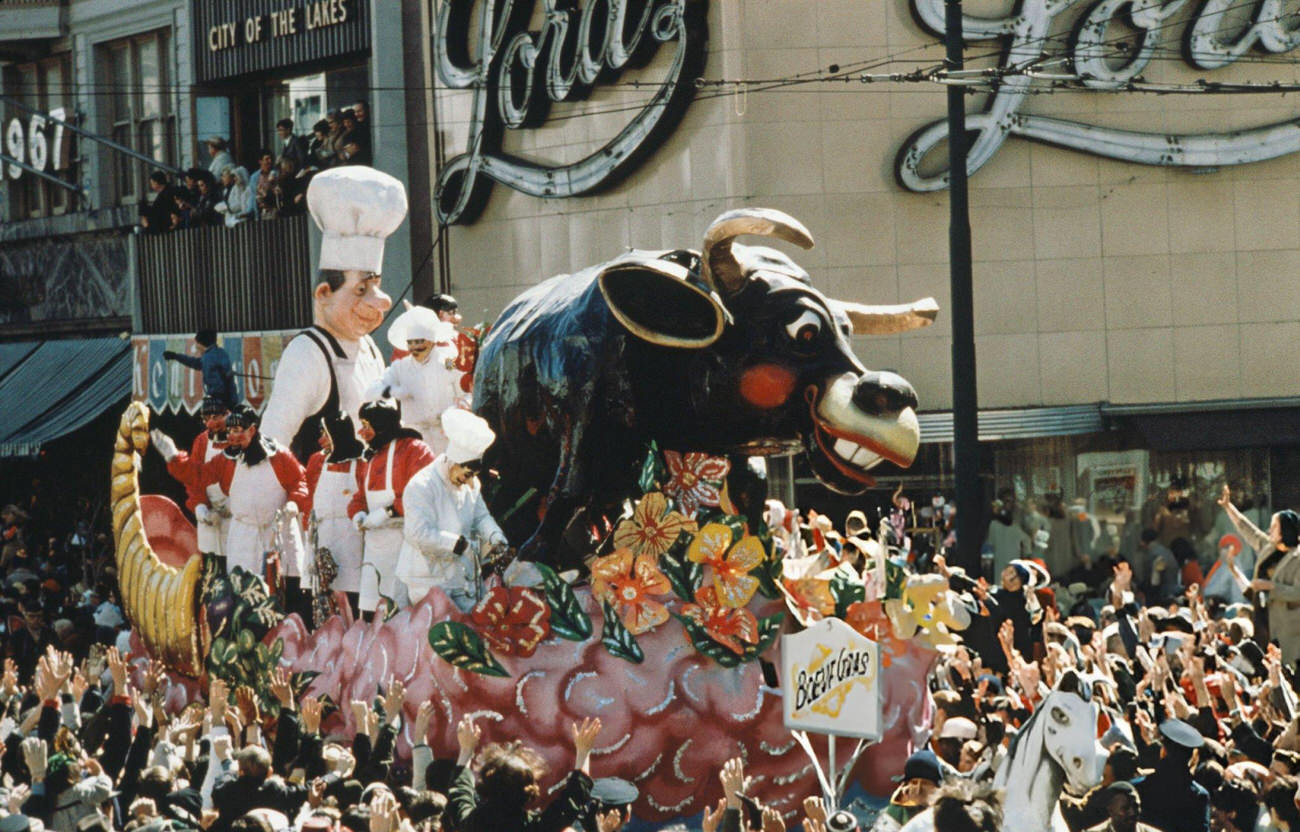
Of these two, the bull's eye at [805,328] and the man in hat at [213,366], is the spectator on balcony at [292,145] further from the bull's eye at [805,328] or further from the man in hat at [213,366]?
the bull's eye at [805,328]

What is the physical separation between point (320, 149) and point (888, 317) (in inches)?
526

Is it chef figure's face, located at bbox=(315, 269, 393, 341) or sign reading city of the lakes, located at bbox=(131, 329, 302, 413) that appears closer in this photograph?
chef figure's face, located at bbox=(315, 269, 393, 341)

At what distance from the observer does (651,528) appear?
9.03m

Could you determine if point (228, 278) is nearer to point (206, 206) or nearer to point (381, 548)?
point (206, 206)

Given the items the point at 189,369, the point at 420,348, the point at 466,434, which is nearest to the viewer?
the point at 466,434

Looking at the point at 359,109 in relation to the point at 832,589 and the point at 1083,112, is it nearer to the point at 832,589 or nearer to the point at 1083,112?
the point at 1083,112

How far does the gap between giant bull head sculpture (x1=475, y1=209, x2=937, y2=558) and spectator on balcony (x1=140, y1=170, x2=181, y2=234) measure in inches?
595

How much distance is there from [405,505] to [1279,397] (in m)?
11.4

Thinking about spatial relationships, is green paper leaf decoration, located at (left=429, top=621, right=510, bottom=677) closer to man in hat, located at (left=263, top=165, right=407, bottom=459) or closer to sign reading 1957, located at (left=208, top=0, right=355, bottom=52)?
man in hat, located at (left=263, top=165, right=407, bottom=459)

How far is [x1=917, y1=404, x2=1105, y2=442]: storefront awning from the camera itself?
18.2 m

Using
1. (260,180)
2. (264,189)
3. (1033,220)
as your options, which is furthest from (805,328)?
(260,180)

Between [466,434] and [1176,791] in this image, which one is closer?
[1176,791]

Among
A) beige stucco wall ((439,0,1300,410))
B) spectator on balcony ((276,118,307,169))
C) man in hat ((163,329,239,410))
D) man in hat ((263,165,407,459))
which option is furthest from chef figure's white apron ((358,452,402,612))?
spectator on balcony ((276,118,307,169))

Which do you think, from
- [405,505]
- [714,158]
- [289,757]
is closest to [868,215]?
[714,158]
